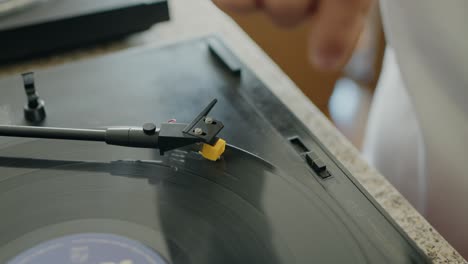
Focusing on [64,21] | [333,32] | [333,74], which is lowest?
[333,32]

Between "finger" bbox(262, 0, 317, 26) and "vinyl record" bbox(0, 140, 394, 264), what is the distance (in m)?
0.21

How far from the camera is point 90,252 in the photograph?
373 millimetres

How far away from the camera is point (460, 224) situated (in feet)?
1.96

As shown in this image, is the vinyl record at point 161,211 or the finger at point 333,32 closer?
the vinyl record at point 161,211

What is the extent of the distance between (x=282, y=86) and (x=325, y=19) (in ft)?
0.35

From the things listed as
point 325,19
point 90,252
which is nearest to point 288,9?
point 325,19

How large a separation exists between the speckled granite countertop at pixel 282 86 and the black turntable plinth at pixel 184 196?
63mm

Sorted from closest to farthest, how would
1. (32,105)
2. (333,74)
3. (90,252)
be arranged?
(90,252) → (32,105) → (333,74)

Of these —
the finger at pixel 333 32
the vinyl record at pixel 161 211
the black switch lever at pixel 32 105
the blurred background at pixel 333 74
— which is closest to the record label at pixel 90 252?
the vinyl record at pixel 161 211

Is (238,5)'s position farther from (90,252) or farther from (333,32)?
(90,252)

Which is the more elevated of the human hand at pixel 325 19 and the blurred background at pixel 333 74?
the blurred background at pixel 333 74

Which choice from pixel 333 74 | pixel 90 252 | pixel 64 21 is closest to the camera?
pixel 90 252

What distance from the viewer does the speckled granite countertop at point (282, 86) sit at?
45 cm

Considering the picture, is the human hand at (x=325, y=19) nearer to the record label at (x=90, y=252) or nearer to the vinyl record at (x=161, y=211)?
the vinyl record at (x=161, y=211)
